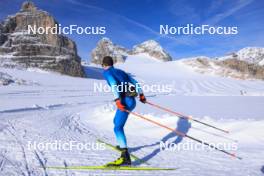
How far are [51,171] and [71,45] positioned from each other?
264 feet

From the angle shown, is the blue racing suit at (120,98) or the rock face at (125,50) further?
the rock face at (125,50)

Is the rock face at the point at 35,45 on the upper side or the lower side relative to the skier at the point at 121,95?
upper

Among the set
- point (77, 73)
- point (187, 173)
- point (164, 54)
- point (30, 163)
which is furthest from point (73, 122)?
point (164, 54)

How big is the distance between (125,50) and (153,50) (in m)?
15.2

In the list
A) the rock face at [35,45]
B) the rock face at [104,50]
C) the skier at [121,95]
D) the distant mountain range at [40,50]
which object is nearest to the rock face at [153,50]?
the rock face at [104,50]

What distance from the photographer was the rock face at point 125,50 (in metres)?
165

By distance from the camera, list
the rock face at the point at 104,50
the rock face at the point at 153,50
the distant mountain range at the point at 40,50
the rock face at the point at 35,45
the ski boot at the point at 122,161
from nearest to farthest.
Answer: the ski boot at the point at 122,161, the distant mountain range at the point at 40,50, the rock face at the point at 35,45, the rock face at the point at 104,50, the rock face at the point at 153,50

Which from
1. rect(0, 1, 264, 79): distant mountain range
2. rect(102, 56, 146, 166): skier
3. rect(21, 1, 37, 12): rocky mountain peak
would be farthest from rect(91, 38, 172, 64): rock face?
rect(102, 56, 146, 166): skier

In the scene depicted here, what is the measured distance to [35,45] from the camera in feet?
258

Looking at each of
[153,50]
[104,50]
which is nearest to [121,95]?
[104,50]

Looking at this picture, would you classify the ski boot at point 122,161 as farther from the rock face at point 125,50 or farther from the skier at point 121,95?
the rock face at point 125,50

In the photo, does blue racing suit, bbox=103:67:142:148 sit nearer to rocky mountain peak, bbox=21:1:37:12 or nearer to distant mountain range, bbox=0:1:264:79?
distant mountain range, bbox=0:1:264:79

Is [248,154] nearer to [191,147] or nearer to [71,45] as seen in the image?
[191,147]

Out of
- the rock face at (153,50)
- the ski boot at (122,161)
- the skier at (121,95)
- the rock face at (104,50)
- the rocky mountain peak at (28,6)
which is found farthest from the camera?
the rock face at (153,50)
